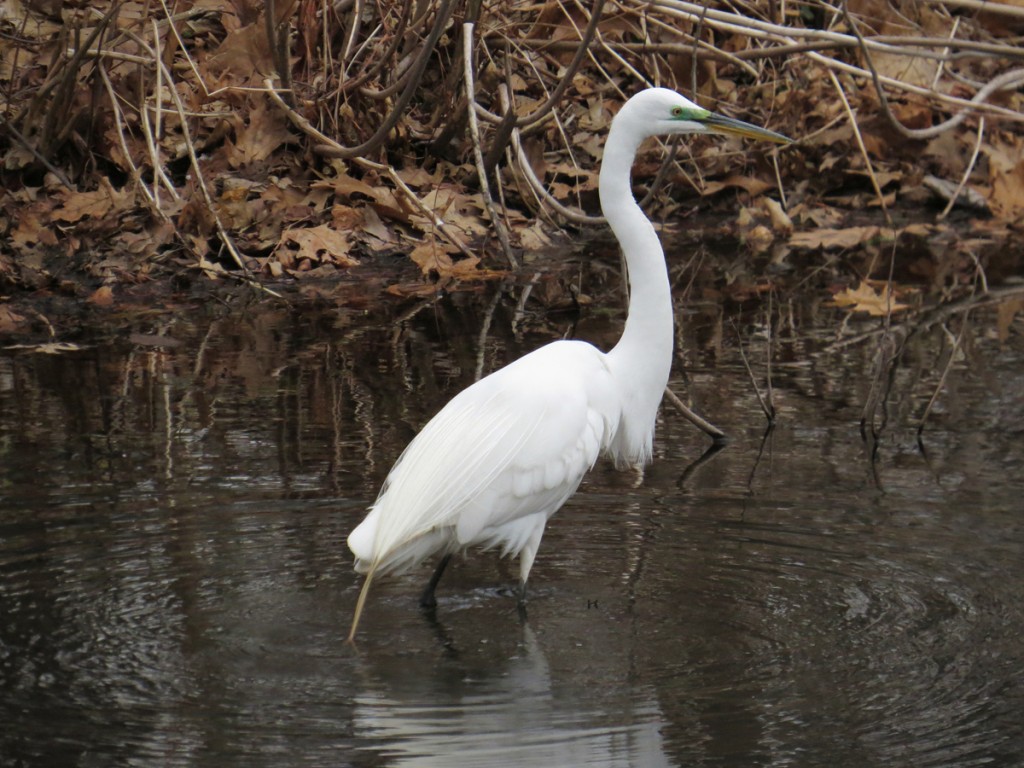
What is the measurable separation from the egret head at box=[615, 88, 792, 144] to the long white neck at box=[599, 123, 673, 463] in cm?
5

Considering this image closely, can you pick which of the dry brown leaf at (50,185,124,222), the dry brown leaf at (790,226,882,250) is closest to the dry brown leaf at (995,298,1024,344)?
the dry brown leaf at (790,226,882,250)

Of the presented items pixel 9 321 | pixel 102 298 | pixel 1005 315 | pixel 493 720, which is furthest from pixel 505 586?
pixel 1005 315

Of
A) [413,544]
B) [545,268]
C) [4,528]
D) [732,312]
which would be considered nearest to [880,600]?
[413,544]

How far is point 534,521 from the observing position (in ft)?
15.3

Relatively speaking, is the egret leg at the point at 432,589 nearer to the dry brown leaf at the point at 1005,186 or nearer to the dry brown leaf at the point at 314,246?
the dry brown leaf at the point at 314,246

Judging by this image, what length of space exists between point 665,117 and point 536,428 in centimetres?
109

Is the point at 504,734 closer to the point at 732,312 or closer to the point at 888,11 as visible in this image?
the point at 732,312

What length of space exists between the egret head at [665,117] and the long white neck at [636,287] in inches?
1.8

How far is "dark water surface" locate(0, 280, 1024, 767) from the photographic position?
365 cm

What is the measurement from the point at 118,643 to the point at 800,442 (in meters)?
2.94

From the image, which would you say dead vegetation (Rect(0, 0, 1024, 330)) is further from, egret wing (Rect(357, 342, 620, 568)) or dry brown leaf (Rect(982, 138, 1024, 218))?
egret wing (Rect(357, 342, 620, 568))

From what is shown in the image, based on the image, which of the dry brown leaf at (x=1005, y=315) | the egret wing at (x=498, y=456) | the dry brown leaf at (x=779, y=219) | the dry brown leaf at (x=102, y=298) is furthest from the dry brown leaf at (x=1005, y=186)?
the egret wing at (x=498, y=456)

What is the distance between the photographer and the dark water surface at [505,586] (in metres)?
3.65

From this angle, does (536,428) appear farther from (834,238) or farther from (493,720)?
(834,238)
